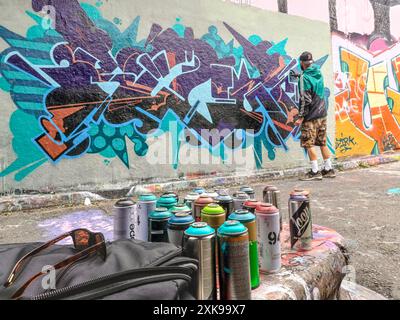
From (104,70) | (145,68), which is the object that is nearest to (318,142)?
(145,68)

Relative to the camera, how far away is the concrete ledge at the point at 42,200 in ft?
10.3

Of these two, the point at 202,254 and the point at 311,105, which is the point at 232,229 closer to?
the point at 202,254

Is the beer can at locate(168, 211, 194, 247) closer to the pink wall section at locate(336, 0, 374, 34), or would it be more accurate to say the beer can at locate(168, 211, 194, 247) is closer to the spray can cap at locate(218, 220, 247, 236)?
the spray can cap at locate(218, 220, 247, 236)

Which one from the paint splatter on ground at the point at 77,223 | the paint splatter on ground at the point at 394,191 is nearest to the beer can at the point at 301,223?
the paint splatter on ground at the point at 77,223

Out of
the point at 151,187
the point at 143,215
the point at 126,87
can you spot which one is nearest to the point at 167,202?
the point at 143,215

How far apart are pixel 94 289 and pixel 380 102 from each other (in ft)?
26.8

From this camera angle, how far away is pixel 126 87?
3.96 meters

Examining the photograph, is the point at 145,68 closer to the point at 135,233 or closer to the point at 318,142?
the point at 318,142

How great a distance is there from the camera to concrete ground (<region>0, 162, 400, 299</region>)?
1.62 meters

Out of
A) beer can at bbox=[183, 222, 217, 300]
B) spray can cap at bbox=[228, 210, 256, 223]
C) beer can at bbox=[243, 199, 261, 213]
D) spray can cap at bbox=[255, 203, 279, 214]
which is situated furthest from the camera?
beer can at bbox=[243, 199, 261, 213]

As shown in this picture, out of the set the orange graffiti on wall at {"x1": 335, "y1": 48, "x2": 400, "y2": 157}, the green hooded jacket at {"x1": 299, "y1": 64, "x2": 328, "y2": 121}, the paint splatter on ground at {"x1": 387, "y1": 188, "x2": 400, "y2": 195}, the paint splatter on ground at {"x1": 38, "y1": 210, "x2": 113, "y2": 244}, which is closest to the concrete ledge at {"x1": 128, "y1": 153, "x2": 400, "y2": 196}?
the orange graffiti on wall at {"x1": 335, "y1": 48, "x2": 400, "y2": 157}

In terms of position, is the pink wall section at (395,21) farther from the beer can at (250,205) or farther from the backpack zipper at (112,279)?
the backpack zipper at (112,279)

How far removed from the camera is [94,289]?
2.33 feet
